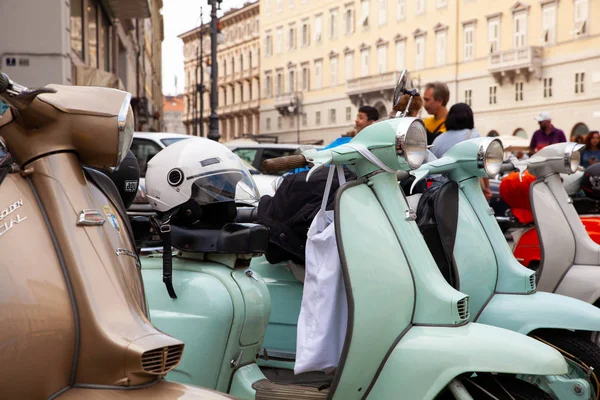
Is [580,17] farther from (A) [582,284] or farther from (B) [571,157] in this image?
(A) [582,284]

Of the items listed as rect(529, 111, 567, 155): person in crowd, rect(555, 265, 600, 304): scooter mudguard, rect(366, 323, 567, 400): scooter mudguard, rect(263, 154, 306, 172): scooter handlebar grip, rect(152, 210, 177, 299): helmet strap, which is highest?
rect(529, 111, 567, 155): person in crowd

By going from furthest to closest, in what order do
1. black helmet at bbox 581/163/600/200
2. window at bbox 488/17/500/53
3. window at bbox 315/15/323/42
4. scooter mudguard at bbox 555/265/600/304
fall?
window at bbox 315/15/323/42, window at bbox 488/17/500/53, black helmet at bbox 581/163/600/200, scooter mudguard at bbox 555/265/600/304

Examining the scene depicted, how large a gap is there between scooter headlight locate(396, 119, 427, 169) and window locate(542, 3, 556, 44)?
1659 inches

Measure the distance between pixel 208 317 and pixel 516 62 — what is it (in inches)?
1691

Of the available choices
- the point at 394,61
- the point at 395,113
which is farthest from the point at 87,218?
the point at 394,61

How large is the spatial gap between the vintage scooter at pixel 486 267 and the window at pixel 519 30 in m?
43.0

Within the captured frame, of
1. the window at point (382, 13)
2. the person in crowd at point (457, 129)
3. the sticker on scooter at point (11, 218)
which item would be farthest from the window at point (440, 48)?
the sticker on scooter at point (11, 218)

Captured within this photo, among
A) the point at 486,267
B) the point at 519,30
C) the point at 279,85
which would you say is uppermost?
the point at 519,30

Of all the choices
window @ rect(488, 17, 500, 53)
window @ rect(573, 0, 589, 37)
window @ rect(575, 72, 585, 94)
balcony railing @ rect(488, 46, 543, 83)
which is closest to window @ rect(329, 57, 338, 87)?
window @ rect(488, 17, 500, 53)

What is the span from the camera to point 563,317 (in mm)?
3775

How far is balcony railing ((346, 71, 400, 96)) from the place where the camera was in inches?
2217

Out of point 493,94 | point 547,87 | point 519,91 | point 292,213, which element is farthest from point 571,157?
point 493,94

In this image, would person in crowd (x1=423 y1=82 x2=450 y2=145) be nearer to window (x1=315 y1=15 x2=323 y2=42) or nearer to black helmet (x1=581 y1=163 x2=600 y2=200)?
black helmet (x1=581 y1=163 x2=600 y2=200)

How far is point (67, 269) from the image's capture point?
6.22 feet
